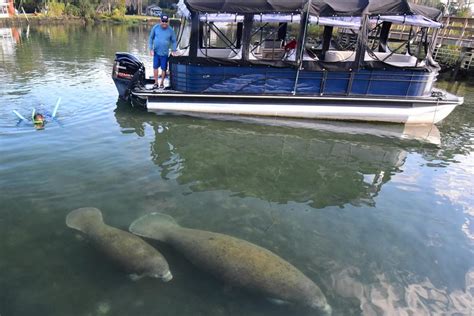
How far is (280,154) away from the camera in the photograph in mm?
9172

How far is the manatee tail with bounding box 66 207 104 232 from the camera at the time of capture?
543cm

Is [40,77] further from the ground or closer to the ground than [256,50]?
closer to the ground

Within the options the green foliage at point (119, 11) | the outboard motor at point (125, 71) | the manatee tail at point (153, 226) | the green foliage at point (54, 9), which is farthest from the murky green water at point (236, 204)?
the green foliage at point (119, 11)

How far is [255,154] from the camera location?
9031 mm

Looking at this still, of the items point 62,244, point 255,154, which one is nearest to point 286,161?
point 255,154

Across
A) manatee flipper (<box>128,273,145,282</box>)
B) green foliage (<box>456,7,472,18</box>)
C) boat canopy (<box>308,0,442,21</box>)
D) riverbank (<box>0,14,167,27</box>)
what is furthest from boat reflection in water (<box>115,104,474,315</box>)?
riverbank (<box>0,14,167,27</box>)

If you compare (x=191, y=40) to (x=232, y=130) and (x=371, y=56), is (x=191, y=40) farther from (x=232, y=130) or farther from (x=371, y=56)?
(x=371, y=56)

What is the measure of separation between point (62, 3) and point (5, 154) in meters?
65.0

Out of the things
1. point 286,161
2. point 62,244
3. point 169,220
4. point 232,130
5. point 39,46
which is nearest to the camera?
point 62,244

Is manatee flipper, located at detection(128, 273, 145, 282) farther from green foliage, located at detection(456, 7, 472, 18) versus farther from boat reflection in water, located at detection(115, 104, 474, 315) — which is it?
green foliage, located at detection(456, 7, 472, 18)

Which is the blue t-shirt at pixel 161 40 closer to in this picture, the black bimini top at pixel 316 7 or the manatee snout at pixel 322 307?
the black bimini top at pixel 316 7

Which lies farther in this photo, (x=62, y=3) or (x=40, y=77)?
(x=62, y=3)

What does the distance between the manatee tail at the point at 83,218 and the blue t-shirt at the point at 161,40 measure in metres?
6.76

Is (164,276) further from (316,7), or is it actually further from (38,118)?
(316,7)
